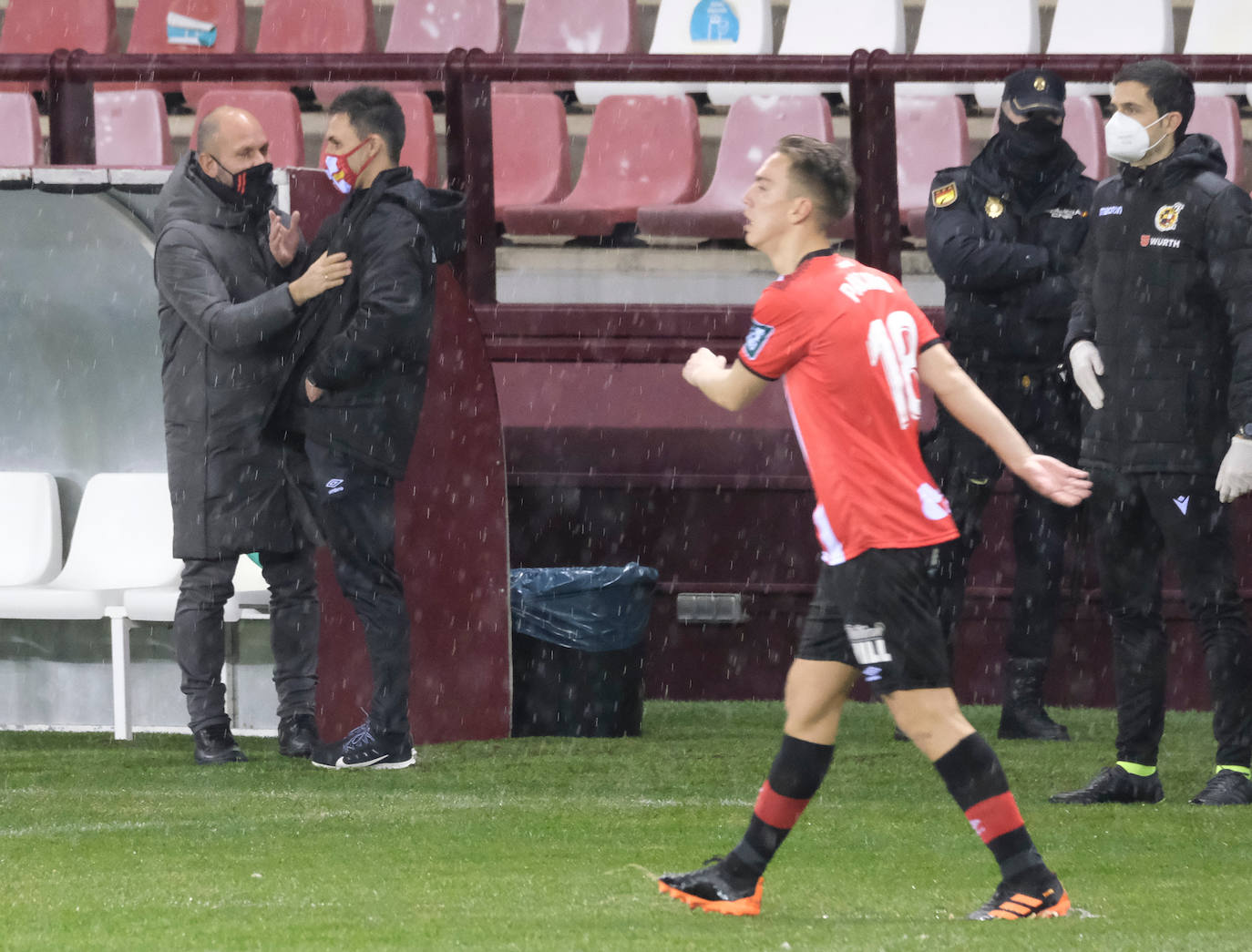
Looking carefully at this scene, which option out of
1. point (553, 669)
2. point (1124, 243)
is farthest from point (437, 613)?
point (1124, 243)

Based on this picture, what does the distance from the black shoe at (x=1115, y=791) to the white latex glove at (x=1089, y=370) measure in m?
0.95

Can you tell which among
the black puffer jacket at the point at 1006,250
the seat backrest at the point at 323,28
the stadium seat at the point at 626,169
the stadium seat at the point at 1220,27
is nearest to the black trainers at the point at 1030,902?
the black puffer jacket at the point at 1006,250

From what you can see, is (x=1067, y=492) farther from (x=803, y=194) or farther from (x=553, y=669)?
(x=553, y=669)

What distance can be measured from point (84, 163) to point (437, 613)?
2337 mm

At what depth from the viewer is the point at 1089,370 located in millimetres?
5133

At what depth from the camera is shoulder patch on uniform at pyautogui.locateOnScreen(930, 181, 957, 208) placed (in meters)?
6.15

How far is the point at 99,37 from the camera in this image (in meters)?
10.2

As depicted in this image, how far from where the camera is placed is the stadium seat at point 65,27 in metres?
10.2

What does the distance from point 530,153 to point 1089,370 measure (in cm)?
412

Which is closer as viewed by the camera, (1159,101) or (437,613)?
(1159,101)

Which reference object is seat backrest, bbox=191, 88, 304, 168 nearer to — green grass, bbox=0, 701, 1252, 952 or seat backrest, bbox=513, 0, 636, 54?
seat backrest, bbox=513, 0, 636, 54

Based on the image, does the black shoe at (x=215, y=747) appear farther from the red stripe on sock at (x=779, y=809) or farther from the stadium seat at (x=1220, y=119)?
the stadium seat at (x=1220, y=119)

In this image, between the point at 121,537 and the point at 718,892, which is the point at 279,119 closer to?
the point at 121,537

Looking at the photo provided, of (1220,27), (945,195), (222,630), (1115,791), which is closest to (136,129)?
(222,630)
